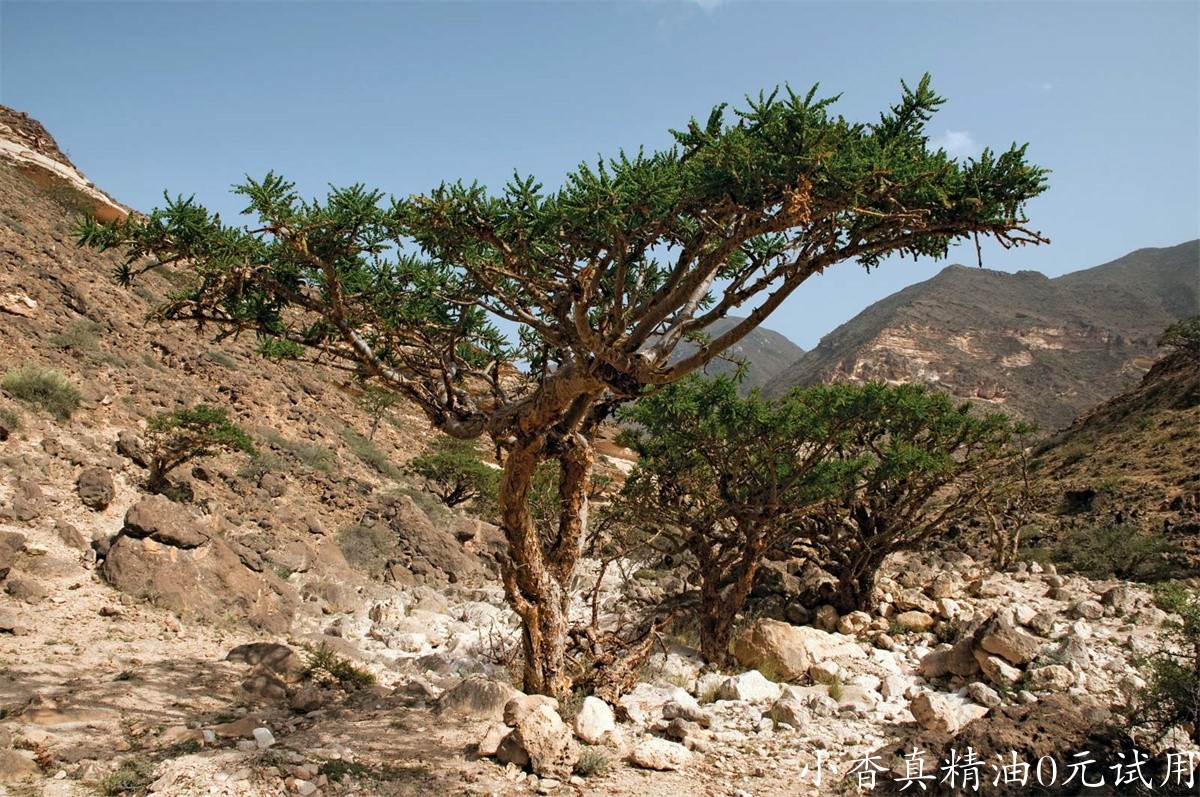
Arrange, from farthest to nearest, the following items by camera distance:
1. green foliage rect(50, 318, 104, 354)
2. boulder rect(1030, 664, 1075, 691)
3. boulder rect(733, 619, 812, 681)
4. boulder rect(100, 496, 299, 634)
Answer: green foliage rect(50, 318, 104, 354) < boulder rect(733, 619, 812, 681) < boulder rect(100, 496, 299, 634) < boulder rect(1030, 664, 1075, 691)

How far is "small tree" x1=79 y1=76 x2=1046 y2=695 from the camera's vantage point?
4.61 metres

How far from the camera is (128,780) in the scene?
14.1ft

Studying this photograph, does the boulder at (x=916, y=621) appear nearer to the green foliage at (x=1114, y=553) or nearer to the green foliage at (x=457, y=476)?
the green foliage at (x=1114, y=553)

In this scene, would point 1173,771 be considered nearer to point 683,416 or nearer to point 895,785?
point 895,785

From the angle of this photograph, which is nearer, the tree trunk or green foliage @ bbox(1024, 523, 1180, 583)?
the tree trunk

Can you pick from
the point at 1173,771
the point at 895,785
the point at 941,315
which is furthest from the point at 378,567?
the point at 941,315

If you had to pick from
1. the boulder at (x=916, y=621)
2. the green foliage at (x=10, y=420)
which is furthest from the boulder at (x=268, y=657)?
the boulder at (x=916, y=621)

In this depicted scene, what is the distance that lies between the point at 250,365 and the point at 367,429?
625cm

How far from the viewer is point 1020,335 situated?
59.0m

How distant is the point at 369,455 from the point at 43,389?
11.8m

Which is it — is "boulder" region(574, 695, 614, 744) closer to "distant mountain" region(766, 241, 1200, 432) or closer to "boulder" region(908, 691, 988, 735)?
"boulder" region(908, 691, 988, 735)

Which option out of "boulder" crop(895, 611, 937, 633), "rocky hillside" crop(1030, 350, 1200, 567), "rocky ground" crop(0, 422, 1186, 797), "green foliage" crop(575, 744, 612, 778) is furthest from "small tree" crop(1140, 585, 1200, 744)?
"rocky hillside" crop(1030, 350, 1200, 567)

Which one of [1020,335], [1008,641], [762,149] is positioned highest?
[1020,335]

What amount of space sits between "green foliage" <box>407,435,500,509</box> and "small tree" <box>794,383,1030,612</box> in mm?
13385
